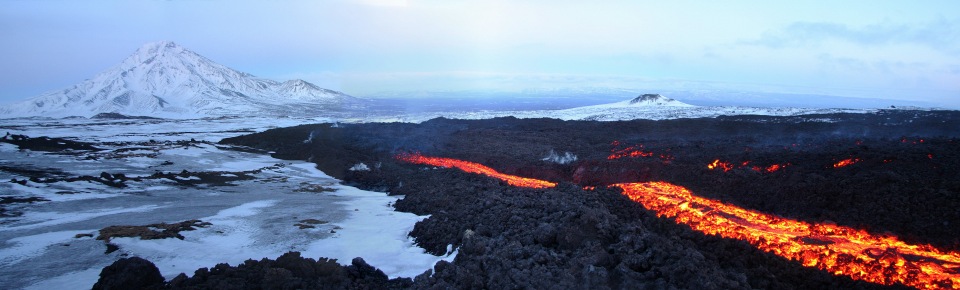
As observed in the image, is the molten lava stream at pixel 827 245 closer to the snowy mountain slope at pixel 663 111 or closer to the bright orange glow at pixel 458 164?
the bright orange glow at pixel 458 164

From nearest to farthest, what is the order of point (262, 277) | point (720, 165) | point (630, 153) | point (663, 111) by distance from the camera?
1. point (262, 277)
2. point (720, 165)
3. point (630, 153)
4. point (663, 111)

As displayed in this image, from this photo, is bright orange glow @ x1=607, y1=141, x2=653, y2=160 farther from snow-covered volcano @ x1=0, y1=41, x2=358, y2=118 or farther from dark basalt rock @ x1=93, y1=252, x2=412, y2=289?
snow-covered volcano @ x1=0, y1=41, x2=358, y2=118

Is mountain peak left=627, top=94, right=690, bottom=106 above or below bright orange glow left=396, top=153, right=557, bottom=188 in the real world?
above

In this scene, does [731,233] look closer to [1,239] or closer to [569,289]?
[569,289]

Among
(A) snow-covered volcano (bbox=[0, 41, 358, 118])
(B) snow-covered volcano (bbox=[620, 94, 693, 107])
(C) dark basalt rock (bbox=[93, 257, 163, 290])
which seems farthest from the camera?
(A) snow-covered volcano (bbox=[0, 41, 358, 118])

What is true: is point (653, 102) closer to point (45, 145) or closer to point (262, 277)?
point (45, 145)

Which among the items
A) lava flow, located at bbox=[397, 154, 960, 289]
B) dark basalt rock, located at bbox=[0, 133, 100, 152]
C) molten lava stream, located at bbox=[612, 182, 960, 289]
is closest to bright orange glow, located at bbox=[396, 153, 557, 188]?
lava flow, located at bbox=[397, 154, 960, 289]

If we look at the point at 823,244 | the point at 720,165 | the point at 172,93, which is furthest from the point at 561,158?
the point at 172,93
